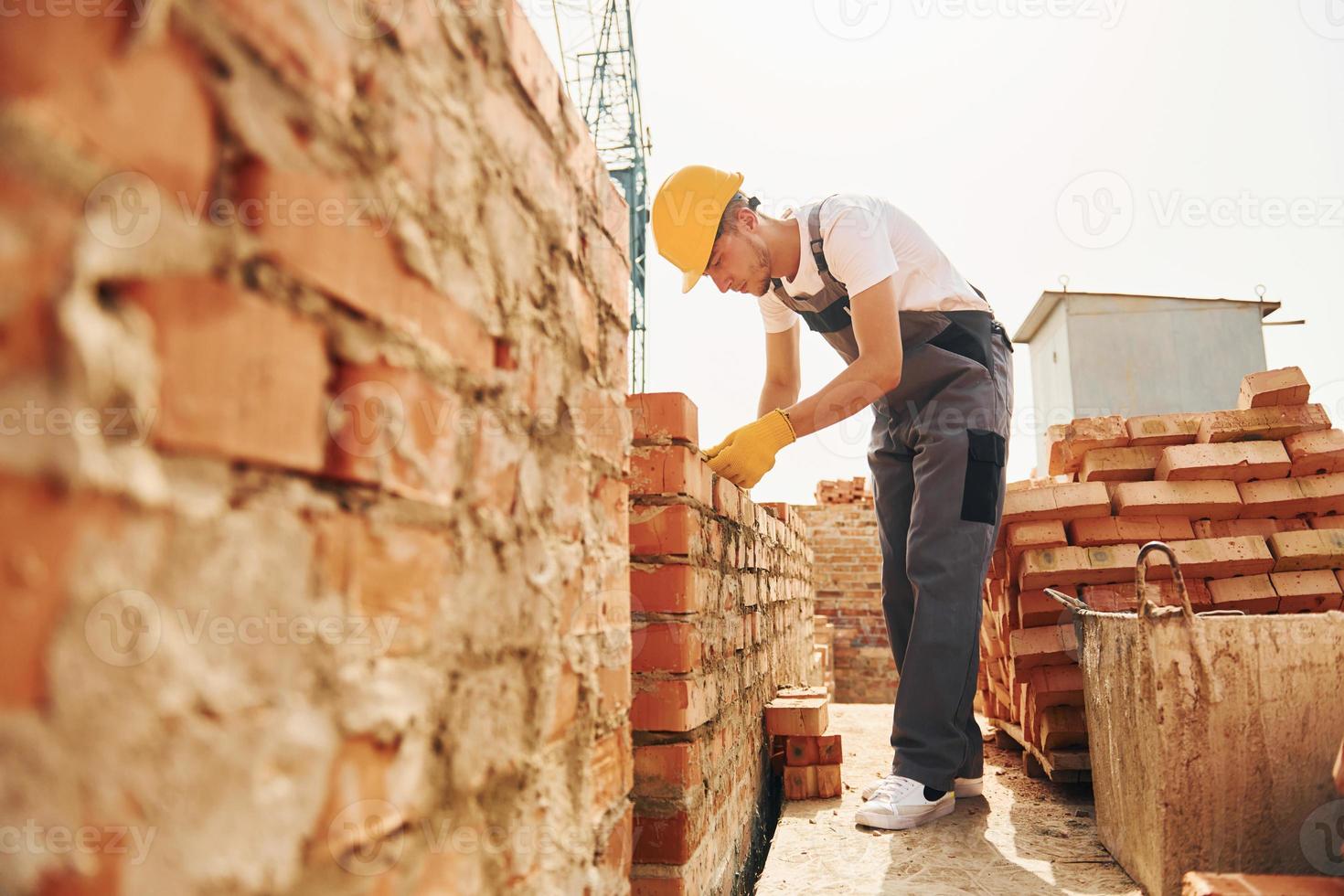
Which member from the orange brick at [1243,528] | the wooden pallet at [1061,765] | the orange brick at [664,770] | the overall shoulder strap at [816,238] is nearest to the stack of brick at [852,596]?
the wooden pallet at [1061,765]

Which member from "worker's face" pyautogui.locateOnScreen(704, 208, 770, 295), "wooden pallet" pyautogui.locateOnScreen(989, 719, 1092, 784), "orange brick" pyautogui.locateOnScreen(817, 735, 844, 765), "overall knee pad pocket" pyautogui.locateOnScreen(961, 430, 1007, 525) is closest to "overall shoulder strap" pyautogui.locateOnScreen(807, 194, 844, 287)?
"worker's face" pyautogui.locateOnScreen(704, 208, 770, 295)

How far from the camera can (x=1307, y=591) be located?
2.81 meters

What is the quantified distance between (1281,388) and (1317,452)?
249 millimetres

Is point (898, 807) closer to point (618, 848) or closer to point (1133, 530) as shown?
point (1133, 530)

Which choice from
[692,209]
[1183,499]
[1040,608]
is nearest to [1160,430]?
[1183,499]

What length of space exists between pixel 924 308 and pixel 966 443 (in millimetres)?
442

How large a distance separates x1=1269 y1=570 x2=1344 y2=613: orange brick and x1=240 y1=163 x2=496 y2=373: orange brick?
122 inches

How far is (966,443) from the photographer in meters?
2.47

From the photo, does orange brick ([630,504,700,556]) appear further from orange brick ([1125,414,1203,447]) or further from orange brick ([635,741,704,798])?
orange brick ([1125,414,1203,447])

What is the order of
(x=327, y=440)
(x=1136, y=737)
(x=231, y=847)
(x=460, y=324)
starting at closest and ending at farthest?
(x=231, y=847)
(x=327, y=440)
(x=460, y=324)
(x=1136, y=737)

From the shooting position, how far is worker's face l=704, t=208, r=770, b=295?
2605mm

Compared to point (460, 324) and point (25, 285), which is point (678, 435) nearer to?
point (460, 324)

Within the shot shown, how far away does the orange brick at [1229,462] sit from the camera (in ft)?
9.48

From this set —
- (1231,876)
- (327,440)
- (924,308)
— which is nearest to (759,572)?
(924,308)
